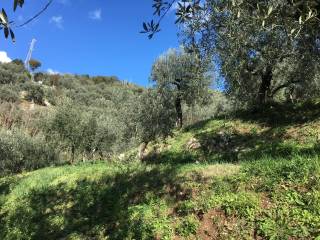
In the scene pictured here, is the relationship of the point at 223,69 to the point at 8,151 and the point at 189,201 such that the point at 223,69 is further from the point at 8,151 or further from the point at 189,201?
the point at 8,151

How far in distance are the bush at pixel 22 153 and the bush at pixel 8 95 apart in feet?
111

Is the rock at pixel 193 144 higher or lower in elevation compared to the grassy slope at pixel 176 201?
higher

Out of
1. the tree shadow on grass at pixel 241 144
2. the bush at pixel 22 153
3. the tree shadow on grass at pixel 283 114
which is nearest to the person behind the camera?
the tree shadow on grass at pixel 241 144

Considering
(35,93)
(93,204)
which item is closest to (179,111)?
(93,204)

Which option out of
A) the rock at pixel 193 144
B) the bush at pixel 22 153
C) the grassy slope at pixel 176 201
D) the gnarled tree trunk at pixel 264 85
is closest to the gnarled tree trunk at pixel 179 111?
the gnarled tree trunk at pixel 264 85

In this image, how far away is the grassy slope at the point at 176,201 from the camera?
838 cm

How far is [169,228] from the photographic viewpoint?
9273 millimetres

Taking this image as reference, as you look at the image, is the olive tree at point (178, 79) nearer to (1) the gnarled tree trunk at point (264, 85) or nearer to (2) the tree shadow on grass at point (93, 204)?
(1) the gnarled tree trunk at point (264, 85)

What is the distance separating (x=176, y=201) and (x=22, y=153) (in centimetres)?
3637

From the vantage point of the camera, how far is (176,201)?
1016 centimetres

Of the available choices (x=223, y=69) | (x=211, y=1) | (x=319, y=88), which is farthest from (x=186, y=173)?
(x=319, y=88)

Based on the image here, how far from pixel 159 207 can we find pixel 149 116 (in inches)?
1049

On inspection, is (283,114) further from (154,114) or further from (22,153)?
(22,153)

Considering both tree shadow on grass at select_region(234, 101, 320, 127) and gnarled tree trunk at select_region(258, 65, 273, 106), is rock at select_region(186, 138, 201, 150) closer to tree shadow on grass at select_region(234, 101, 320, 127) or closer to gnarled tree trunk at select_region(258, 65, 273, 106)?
tree shadow on grass at select_region(234, 101, 320, 127)
